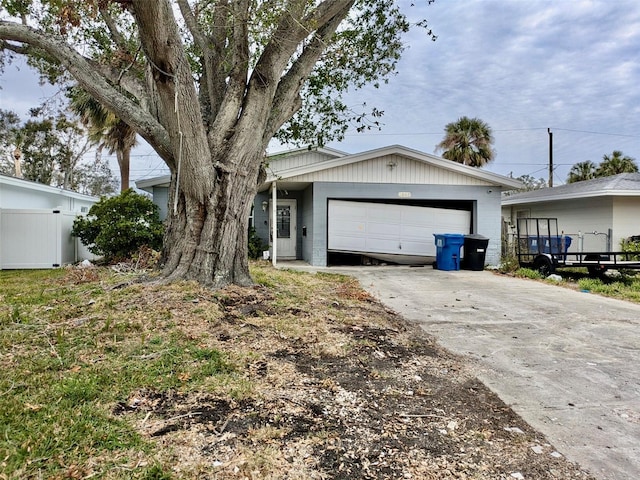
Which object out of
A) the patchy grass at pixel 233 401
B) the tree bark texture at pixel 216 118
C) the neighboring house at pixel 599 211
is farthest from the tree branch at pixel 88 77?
the neighboring house at pixel 599 211

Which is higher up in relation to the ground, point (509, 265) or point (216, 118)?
point (216, 118)

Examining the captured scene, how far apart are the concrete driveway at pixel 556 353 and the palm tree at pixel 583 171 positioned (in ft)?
63.6

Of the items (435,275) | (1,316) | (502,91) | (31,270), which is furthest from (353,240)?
(502,91)

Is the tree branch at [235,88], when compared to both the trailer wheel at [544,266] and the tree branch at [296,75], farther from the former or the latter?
the trailer wheel at [544,266]

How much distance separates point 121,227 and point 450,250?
9294 millimetres

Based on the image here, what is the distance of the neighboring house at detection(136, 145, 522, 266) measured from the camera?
12.4 m

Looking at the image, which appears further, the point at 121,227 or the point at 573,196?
the point at 573,196

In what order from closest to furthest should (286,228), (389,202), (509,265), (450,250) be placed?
(509,265) < (450,250) < (389,202) < (286,228)

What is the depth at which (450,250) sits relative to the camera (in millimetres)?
11984

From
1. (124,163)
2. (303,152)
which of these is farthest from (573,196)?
(124,163)

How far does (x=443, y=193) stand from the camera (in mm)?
12789

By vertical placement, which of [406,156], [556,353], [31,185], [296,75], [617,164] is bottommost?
[556,353]

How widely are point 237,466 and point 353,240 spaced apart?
36.6ft

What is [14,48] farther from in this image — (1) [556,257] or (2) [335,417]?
(1) [556,257]
